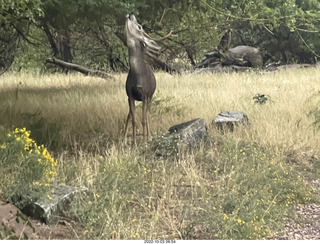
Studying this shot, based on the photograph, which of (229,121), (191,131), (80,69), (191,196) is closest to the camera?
(191,196)

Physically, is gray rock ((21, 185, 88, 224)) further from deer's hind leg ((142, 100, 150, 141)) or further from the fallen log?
the fallen log

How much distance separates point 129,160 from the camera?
20.4 ft

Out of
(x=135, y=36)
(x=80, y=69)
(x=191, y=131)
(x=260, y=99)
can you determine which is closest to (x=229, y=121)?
(x=191, y=131)

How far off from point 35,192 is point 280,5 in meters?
7.61

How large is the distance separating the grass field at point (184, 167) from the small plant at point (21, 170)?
128 millimetres

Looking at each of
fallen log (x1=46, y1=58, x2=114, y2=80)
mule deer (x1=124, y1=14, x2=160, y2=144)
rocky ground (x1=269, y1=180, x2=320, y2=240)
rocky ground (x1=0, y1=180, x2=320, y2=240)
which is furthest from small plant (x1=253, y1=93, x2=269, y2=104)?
fallen log (x1=46, y1=58, x2=114, y2=80)

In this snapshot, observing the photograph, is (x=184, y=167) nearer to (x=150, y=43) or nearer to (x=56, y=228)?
(x=150, y=43)

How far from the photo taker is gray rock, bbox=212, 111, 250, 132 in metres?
8.38

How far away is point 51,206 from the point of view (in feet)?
14.6

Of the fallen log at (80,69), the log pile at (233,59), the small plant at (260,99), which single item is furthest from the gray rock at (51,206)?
the log pile at (233,59)

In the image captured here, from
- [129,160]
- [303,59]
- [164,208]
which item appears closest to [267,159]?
[129,160]

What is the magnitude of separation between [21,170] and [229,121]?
4.33m

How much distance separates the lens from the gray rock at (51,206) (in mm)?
4418
